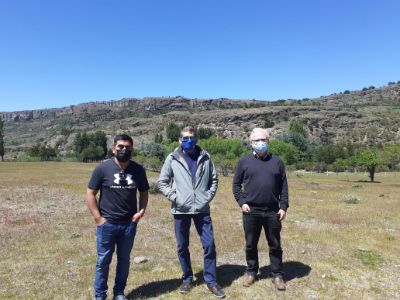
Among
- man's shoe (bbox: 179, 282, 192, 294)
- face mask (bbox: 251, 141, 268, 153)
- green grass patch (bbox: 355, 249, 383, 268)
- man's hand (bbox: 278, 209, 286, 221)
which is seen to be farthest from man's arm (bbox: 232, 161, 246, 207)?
green grass patch (bbox: 355, 249, 383, 268)

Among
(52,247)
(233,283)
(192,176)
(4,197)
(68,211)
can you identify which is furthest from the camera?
(4,197)

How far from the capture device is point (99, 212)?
6.87 meters

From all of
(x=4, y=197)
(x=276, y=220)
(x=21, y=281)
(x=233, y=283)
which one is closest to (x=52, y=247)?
(x=21, y=281)

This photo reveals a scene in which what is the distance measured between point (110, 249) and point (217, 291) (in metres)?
2.18

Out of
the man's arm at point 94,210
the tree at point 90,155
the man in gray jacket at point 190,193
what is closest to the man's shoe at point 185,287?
the man in gray jacket at point 190,193

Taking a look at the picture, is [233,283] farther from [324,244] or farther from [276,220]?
[324,244]

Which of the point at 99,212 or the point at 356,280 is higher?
the point at 99,212

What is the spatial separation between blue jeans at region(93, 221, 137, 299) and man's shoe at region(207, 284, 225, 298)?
1690 mm

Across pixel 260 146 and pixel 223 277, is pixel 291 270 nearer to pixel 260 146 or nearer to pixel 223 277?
pixel 223 277

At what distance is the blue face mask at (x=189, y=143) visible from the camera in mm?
7258

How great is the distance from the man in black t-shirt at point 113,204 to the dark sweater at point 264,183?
7.25ft

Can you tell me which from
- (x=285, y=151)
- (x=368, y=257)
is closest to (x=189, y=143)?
(x=368, y=257)

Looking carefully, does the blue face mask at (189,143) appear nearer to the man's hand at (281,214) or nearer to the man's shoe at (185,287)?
the man's hand at (281,214)

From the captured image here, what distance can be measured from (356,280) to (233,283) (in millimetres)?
2784
